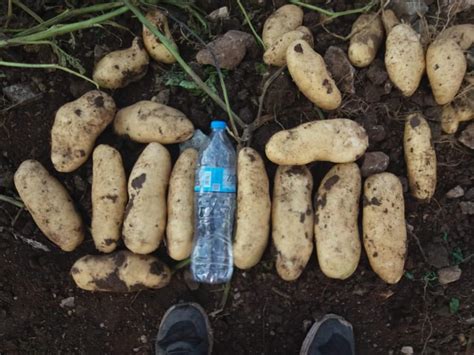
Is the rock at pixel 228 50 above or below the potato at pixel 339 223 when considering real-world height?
above

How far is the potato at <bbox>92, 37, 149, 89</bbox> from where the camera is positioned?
7.00 ft

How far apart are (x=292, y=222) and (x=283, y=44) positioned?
0.82 m

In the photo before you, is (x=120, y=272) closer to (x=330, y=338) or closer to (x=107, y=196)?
(x=107, y=196)

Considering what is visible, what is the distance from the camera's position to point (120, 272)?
2.02 metres

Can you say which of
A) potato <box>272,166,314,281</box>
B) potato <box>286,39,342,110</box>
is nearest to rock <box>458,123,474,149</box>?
potato <box>286,39,342,110</box>

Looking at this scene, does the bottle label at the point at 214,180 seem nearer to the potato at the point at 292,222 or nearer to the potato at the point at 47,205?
the potato at the point at 292,222

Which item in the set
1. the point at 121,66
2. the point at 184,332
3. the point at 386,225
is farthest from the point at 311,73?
the point at 184,332

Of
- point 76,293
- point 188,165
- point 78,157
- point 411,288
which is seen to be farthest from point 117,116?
point 411,288

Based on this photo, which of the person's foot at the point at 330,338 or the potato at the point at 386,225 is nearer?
the potato at the point at 386,225

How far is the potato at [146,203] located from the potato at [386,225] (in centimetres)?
92

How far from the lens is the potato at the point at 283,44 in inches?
80.2

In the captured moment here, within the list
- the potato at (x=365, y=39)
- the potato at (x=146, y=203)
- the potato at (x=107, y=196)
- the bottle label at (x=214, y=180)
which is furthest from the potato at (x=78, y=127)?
the potato at (x=365, y=39)

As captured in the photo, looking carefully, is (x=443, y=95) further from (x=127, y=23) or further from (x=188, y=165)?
(x=127, y=23)

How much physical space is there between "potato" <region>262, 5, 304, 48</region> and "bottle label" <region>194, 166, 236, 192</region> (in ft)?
2.21
